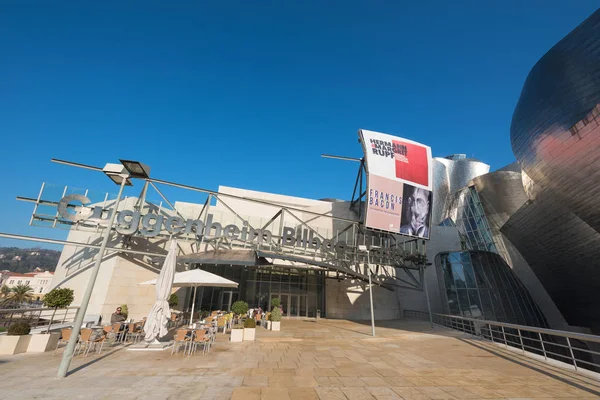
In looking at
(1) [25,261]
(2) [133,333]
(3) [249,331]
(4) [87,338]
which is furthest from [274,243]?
(1) [25,261]

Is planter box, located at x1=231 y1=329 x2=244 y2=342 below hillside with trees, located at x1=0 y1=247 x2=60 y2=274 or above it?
below

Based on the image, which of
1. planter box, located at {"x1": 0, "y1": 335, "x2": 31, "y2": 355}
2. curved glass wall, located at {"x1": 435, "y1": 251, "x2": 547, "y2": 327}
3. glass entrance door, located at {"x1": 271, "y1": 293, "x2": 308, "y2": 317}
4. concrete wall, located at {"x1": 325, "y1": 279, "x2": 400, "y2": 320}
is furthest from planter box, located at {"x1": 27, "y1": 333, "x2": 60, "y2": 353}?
curved glass wall, located at {"x1": 435, "y1": 251, "x2": 547, "y2": 327}

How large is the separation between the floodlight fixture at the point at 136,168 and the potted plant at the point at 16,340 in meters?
6.73

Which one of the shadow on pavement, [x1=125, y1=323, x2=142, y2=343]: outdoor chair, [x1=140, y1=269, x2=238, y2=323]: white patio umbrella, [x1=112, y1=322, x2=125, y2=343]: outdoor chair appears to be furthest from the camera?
[x1=140, y1=269, x2=238, y2=323]: white patio umbrella

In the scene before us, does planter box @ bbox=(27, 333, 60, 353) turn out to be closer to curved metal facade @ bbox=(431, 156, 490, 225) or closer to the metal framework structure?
the metal framework structure

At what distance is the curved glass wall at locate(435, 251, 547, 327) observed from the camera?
24.1 m

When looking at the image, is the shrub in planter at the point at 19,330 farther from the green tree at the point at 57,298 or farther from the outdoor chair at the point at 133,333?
the green tree at the point at 57,298

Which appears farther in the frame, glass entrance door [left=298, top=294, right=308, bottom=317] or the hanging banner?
glass entrance door [left=298, top=294, right=308, bottom=317]

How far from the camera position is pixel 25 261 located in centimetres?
17225

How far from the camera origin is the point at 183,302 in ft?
70.7

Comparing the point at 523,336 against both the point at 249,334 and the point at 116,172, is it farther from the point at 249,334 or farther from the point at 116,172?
the point at 116,172

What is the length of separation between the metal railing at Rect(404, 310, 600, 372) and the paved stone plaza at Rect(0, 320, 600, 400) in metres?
0.78

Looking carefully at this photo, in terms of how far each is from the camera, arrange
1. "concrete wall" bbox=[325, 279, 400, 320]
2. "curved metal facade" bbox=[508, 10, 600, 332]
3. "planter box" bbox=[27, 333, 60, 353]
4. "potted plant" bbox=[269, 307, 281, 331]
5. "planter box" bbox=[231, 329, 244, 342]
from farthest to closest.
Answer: "concrete wall" bbox=[325, 279, 400, 320], "potted plant" bbox=[269, 307, 281, 331], "curved metal facade" bbox=[508, 10, 600, 332], "planter box" bbox=[231, 329, 244, 342], "planter box" bbox=[27, 333, 60, 353]

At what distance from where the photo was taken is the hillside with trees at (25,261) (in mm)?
157125
